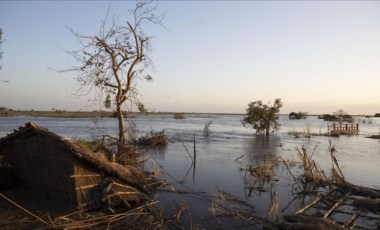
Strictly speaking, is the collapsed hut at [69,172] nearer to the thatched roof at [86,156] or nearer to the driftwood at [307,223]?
the thatched roof at [86,156]

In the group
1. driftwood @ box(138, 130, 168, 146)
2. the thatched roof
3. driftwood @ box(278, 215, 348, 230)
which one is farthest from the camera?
driftwood @ box(138, 130, 168, 146)

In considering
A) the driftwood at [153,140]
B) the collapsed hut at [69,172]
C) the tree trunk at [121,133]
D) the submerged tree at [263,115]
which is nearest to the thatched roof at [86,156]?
the collapsed hut at [69,172]

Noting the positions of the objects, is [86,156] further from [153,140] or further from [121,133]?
[153,140]

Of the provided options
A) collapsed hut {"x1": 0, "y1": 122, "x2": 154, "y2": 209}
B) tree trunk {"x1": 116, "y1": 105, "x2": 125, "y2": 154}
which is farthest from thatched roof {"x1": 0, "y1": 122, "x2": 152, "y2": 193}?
tree trunk {"x1": 116, "y1": 105, "x2": 125, "y2": 154}

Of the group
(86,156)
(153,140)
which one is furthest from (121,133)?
(153,140)

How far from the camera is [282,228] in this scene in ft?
28.9

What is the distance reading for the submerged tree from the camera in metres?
39.8

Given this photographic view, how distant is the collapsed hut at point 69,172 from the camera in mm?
9422

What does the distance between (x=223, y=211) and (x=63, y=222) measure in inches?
177

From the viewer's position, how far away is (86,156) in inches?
364

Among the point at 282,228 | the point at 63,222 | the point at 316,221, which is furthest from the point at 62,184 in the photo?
the point at 316,221

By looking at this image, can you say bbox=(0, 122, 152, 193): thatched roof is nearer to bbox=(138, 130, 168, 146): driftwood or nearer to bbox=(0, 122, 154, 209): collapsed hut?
bbox=(0, 122, 154, 209): collapsed hut

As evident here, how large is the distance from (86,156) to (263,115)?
32.8 meters

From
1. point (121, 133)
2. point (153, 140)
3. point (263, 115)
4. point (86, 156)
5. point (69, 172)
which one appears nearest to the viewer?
point (86, 156)
